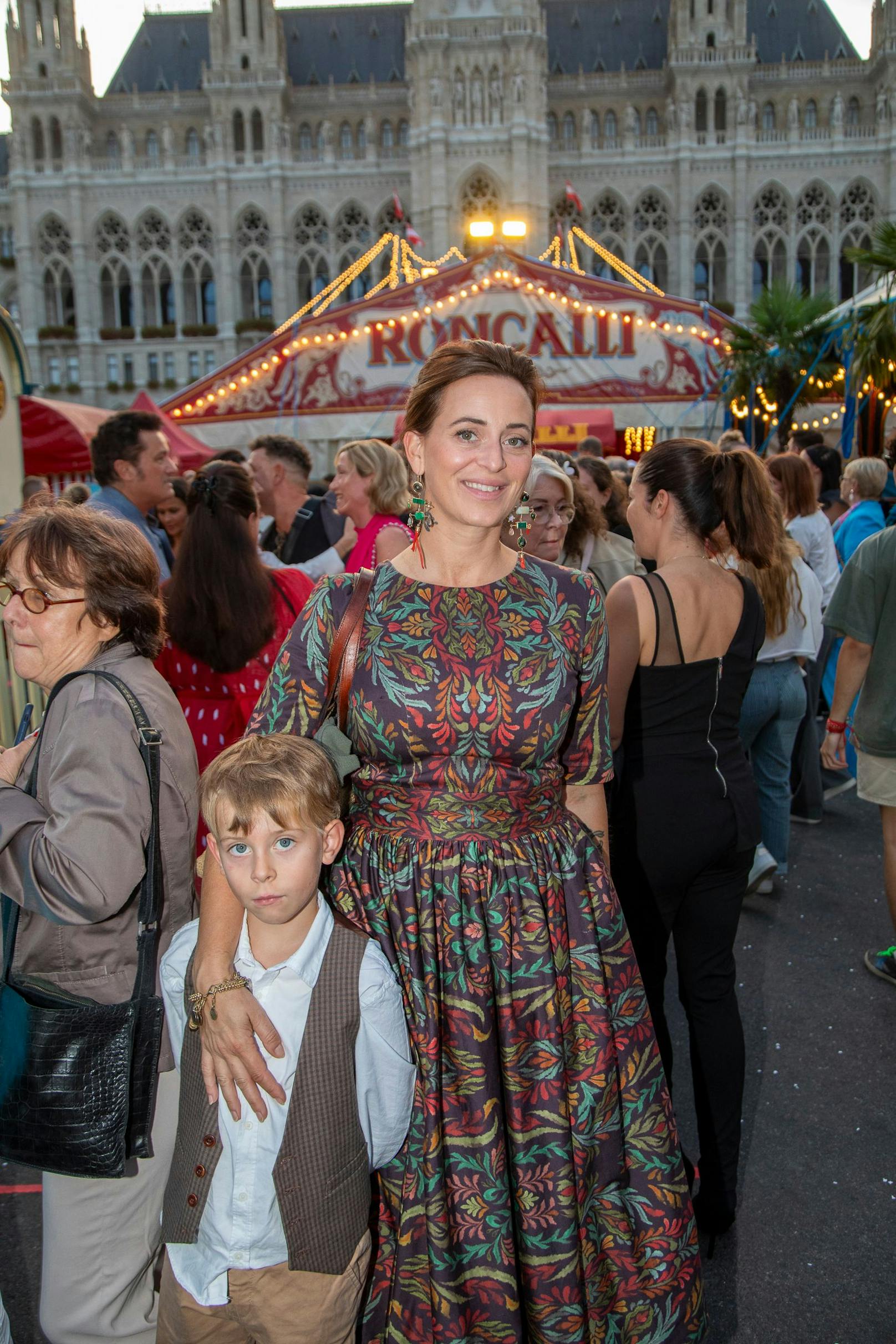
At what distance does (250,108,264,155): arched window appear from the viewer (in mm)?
34344

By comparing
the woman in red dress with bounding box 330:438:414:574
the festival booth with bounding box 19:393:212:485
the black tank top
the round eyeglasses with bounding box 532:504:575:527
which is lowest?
the black tank top

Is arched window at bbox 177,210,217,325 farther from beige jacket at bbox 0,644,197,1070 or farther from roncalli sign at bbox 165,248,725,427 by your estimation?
beige jacket at bbox 0,644,197,1070

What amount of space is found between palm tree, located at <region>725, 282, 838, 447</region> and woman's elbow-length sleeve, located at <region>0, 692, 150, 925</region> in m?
10.1

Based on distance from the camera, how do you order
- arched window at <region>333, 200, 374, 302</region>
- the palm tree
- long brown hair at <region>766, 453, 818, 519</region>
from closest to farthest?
1. long brown hair at <region>766, 453, 818, 519</region>
2. the palm tree
3. arched window at <region>333, 200, 374, 302</region>

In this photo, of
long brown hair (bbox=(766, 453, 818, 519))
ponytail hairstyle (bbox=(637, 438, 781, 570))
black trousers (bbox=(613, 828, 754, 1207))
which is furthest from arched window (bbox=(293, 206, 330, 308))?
black trousers (bbox=(613, 828, 754, 1207))

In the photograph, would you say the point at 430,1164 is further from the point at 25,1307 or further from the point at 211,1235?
the point at 25,1307

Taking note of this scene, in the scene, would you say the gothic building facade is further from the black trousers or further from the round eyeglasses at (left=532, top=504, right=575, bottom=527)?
the black trousers

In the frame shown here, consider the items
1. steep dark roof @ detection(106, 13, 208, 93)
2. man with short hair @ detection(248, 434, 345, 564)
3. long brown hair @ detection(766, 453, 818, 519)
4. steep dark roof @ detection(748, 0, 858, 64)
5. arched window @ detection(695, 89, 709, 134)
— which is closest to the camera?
man with short hair @ detection(248, 434, 345, 564)

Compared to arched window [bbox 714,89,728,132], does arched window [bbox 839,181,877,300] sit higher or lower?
lower

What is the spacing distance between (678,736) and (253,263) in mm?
36456

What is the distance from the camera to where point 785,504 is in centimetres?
533

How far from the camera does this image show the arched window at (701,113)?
111 feet

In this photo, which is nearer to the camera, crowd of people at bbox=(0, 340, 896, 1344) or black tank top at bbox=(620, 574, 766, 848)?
crowd of people at bbox=(0, 340, 896, 1344)

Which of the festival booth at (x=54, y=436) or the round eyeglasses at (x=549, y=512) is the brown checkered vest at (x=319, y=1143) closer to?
the round eyeglasses at (x=549, y=512)
